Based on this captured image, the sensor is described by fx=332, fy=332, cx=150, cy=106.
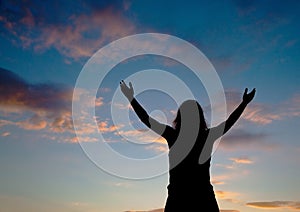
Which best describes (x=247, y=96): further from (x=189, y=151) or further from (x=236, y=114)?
(x=189, y=151)

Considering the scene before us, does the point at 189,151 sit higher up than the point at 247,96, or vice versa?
the point at 247,96

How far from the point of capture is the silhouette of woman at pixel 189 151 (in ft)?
15.2

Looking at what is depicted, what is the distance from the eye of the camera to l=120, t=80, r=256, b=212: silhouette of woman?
15.2ft

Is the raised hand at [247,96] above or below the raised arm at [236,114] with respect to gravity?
above

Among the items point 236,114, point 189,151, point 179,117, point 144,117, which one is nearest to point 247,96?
point 236,114

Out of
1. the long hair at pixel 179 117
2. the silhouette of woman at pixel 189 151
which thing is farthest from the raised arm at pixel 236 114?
the long hair at pixel 179 117

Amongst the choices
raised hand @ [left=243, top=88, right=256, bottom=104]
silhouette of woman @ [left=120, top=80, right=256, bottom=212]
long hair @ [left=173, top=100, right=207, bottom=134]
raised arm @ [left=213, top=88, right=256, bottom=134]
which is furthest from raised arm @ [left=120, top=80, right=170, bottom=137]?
raised hand @ [left=243, top=88, right=256, bottom=104]

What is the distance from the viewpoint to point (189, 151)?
15.8ft

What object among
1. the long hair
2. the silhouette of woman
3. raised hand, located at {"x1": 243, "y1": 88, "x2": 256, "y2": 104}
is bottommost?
the silhouette of woman

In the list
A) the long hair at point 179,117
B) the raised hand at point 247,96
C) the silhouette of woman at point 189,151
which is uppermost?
the raised hand at point 247,96

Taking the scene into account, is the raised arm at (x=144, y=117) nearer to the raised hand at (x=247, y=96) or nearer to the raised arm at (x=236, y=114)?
the raised arm at (x=236, y=114)

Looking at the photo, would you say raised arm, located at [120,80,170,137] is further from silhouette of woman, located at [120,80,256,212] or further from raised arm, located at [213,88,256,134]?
raised arm, located at [213,88,256,134]

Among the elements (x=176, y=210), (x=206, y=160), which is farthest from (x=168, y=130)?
(x=176, y=210)

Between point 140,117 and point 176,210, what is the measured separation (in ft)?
4.75
